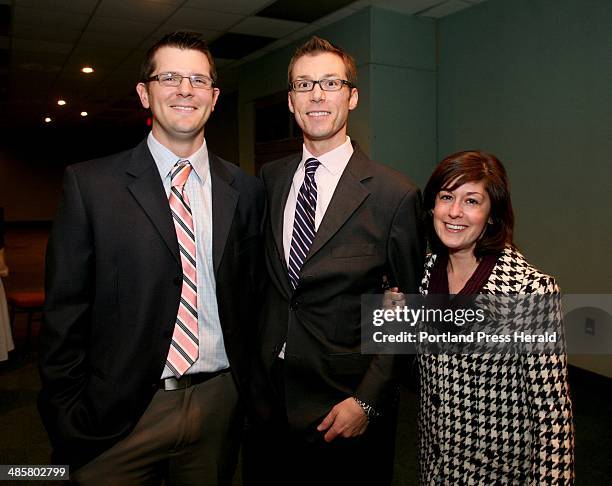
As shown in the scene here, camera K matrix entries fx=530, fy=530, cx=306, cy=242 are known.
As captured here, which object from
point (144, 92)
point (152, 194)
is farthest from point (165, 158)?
point (144, 92)

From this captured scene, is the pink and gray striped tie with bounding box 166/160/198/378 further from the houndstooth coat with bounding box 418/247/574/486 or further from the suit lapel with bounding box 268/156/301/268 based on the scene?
the houndstooth coat with bounding box 418/247/574/486

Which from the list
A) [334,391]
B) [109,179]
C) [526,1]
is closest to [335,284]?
[334,391]

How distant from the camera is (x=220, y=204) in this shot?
1.73 m

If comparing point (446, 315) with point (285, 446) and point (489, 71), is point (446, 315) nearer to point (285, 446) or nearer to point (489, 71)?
point (285, 446)

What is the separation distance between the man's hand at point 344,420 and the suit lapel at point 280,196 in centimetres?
52

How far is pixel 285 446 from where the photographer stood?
73.6 inches

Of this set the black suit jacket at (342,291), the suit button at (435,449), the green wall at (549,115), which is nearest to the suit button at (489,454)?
the suit button at (435,449)

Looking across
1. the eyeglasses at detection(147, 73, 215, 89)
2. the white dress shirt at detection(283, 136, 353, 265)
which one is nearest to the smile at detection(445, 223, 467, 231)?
→ the white dress shirt at detection(283, 136, 353, 265)

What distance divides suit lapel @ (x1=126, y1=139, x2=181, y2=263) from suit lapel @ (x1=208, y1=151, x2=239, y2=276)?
14cm

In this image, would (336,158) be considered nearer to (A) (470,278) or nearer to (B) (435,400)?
(A) (470,278)

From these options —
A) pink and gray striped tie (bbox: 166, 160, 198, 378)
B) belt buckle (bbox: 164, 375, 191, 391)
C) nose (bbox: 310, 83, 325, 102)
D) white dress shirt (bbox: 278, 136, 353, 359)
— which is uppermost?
nose (bbox: 310, 83, 325, 102)

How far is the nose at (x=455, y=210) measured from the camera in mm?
1607

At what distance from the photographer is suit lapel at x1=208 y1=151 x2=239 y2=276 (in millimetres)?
1668

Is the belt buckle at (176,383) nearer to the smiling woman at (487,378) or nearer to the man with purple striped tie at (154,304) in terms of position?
the man with purple striped tie at (154,304)
